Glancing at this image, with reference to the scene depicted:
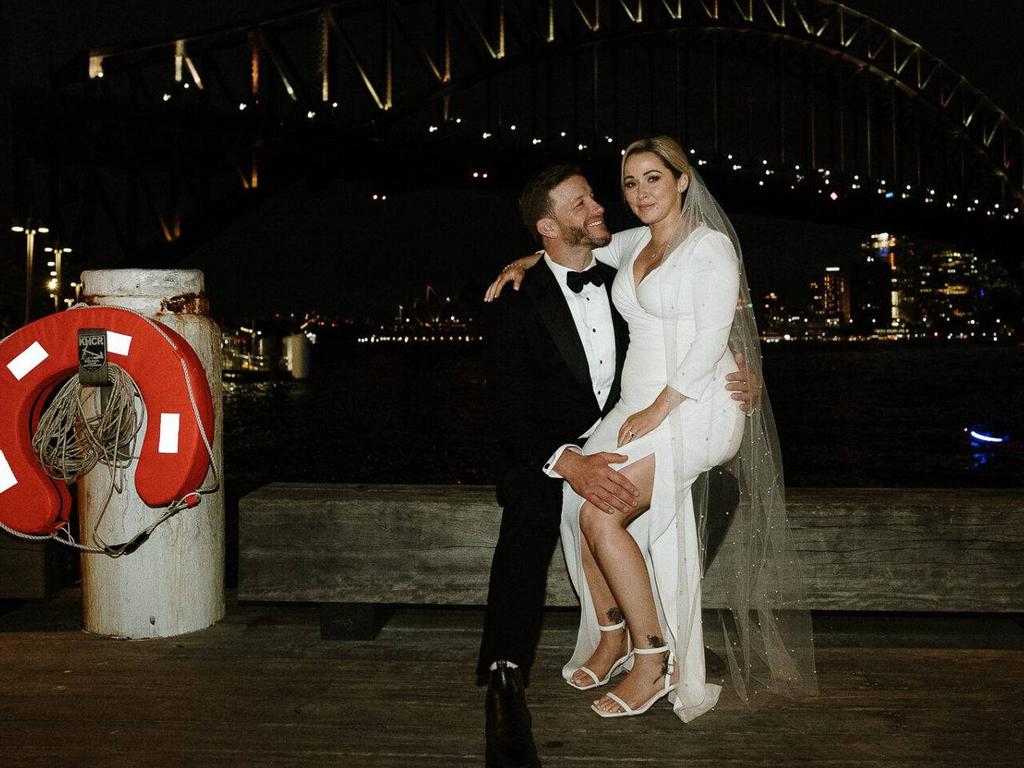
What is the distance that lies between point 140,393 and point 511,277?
1119 millimetres

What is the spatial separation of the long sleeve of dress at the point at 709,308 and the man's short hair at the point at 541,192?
1.55ft

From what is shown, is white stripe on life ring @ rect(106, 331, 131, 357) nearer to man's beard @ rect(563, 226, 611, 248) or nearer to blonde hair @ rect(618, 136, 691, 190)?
man's beard @ rect(563, 226, 611, 248)

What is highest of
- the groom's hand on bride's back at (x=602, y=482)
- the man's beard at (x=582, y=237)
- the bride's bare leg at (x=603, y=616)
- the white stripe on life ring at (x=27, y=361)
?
the man's beard at (x=582, y=237)

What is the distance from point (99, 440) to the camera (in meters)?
3.15

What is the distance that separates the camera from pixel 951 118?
60844 mm

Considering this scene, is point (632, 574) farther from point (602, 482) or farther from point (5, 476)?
point (5, 476)

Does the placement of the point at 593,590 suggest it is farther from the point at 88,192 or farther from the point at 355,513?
the point at 88,192

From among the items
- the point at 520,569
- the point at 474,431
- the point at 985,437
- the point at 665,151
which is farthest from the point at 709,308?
the point at 474,431

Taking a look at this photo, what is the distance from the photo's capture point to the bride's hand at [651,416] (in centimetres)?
271

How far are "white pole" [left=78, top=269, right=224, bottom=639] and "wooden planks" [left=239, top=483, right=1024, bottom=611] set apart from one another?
180 mm

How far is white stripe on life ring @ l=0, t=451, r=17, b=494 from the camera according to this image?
3090 mm

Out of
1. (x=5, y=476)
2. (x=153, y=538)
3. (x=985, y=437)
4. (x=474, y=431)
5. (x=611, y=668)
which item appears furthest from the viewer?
(x=474, y=431)

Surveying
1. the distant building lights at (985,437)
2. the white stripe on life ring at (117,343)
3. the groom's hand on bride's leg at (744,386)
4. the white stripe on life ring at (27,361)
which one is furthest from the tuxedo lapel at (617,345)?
the distant building lights at (985,437)

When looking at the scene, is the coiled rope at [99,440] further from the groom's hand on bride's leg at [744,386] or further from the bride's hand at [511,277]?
the groom's hand on bride's leg at [744,386]
